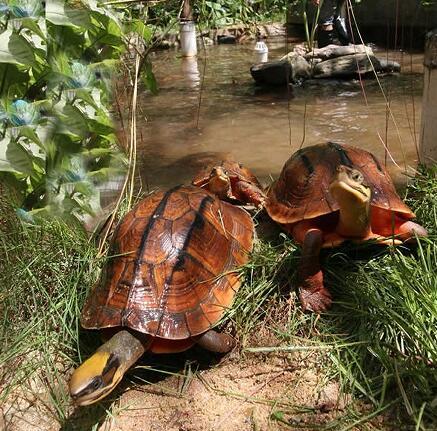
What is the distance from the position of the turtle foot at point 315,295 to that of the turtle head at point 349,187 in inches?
18.4

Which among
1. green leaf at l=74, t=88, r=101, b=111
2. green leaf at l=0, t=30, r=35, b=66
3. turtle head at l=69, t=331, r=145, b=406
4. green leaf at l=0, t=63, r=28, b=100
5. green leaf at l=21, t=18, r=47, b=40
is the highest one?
green leaf at l=21, t=18, r=47, b=40

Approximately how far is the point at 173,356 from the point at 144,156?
14.2ft

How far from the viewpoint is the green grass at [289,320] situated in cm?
237

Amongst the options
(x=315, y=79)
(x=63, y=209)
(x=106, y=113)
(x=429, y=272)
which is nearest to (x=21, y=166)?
(x=63, y=209)

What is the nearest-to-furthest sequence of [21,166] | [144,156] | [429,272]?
[429,272] < [21,166] < [144,156]

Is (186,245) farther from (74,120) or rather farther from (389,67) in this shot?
(389,67)

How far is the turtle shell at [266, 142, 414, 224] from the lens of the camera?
3.04 meters

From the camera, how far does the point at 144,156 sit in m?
6.82

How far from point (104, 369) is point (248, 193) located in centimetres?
189

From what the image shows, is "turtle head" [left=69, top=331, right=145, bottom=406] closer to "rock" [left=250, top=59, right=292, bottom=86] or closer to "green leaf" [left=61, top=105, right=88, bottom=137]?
"green leaf" [left=61, top=105, right=88, bottom=137]

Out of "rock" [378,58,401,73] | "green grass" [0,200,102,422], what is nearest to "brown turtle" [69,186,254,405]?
"green grass" [0,200,102,422]

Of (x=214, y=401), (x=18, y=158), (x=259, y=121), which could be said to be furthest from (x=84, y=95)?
(x=259, y=121)

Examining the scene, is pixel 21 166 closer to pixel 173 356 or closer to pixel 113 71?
pixel 113 71

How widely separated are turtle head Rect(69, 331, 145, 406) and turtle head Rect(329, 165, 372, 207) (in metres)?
1.21
